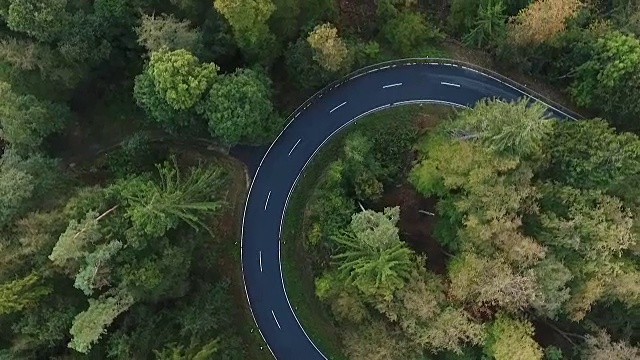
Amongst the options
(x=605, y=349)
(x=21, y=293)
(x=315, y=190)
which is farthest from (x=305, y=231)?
(x=605, y=349)

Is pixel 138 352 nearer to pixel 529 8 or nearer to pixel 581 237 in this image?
pixel 581 237

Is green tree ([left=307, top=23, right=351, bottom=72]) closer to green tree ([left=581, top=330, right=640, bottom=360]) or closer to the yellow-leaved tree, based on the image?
the yellow-leaved tree

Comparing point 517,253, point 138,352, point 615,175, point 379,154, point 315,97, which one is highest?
point 315,97

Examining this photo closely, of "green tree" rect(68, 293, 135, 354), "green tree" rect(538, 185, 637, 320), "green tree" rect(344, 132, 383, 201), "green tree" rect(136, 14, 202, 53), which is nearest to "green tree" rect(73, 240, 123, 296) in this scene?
"green tree" rect(68, 293, 135, 354)

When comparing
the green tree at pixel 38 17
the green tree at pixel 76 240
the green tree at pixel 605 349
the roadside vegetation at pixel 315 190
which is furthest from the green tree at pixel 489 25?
the green tree at pixel 76 240

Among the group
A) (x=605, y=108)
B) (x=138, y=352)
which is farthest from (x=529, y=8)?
(x=138, y=352)

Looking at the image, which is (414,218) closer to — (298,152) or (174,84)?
(298,152)
